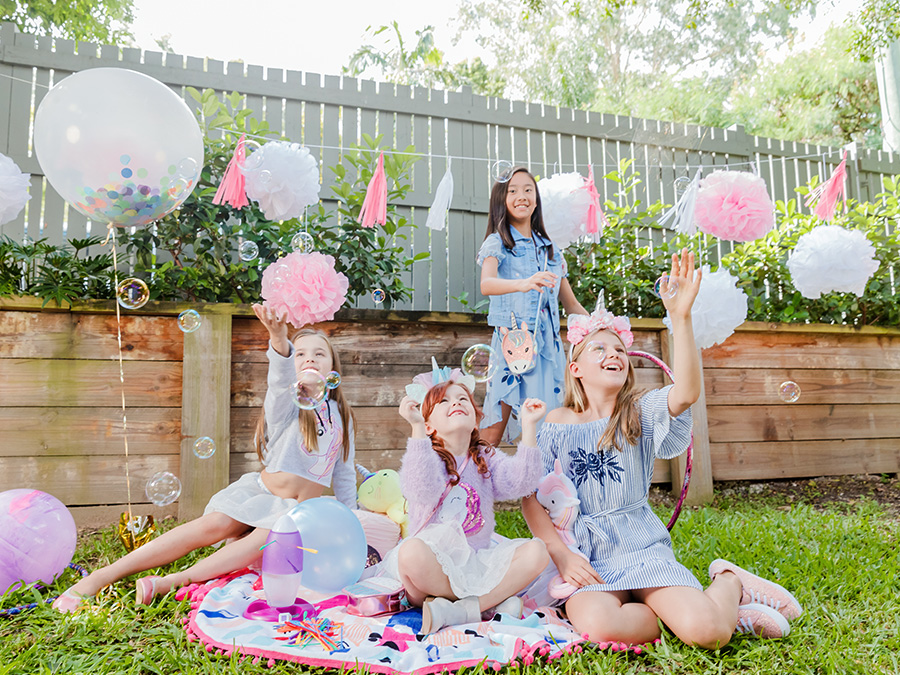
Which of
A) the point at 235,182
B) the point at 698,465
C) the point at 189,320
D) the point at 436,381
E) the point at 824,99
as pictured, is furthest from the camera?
the point at 824,99

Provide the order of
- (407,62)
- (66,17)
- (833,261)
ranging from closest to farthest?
1. (833,261)
2. (66,17)
3. (407,62)

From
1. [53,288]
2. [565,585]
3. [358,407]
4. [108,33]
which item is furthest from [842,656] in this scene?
[108,33]

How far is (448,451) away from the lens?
2189 millimetres

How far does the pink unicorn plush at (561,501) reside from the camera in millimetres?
2166

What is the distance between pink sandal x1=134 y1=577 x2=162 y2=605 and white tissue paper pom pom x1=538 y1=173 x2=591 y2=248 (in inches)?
86.6

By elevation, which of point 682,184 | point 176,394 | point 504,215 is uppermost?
point 682,184

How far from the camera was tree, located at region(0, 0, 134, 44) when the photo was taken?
8.68 meters

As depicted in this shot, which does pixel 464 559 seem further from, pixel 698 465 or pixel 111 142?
pixel 698 465

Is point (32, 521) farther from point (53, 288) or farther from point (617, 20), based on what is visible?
point (617, 20)

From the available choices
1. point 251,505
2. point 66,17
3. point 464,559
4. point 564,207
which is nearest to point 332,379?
point 251,505

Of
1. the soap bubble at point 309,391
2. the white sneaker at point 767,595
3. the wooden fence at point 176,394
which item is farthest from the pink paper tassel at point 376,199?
the white sneaker at point 767,595

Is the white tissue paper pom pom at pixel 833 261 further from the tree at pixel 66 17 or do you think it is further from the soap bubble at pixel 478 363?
the tree at pixel 66 17

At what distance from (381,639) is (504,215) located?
6.10ft

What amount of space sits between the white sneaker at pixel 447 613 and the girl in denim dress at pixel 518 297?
975 millimetres
